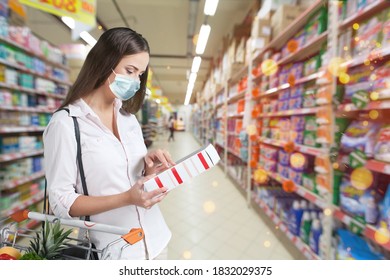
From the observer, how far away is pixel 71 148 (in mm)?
670

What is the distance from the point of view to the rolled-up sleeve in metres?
0.66

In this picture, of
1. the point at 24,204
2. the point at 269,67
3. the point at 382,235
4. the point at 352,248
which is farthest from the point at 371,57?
the point at 24,204

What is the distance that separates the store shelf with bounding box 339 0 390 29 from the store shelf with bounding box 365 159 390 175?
32.3 inches

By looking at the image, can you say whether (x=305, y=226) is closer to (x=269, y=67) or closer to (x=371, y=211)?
(x=371, y=211)

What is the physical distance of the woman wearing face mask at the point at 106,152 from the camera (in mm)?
668

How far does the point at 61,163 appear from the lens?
2.15 ft

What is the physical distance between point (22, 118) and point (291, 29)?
2.88 meters

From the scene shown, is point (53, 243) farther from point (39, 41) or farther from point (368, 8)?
point (39, 41)

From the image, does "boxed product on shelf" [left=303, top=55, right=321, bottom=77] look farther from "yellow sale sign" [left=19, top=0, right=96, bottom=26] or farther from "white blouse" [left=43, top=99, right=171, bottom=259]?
"yellow sale sign" [left=19, top=0, right=96, bottom=26]

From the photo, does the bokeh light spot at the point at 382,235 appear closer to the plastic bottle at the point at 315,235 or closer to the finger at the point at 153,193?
the plastic bottle at the point at 315,235

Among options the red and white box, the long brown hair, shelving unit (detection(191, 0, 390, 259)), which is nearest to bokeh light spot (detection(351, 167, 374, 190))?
shelving unit (detection(191, 0, 390, 259))

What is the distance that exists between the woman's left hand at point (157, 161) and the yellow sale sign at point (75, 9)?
1.32 meters

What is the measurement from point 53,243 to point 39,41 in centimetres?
260

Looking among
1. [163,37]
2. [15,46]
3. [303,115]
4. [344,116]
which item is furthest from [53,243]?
[15,46]
